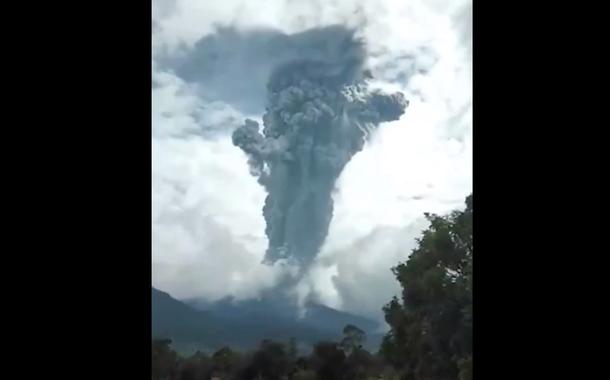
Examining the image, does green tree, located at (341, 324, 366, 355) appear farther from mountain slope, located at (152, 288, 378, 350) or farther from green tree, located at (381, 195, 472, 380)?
green tree, located at (381, 195, 472, 380)

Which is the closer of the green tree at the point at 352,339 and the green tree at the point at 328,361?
the green tree at the point at 328,361

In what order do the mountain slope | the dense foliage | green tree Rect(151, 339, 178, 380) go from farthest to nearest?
1. the mountain slope
2. the dense foliage
3. green tree Rect(151, 339, 178, 380)

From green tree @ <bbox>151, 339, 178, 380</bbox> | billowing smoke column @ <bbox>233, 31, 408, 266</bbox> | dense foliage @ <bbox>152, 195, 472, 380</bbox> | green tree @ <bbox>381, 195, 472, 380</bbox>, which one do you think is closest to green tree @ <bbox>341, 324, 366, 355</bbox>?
dense foliage @ <bbox>152, 195, 472, 380</bbox>

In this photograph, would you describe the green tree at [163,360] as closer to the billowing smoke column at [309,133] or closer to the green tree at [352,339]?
the green tree at [352,339]

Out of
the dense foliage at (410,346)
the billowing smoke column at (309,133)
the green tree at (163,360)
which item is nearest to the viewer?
the green tree at (163,360)

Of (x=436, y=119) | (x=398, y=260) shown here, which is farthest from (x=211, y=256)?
(x=436, y=119)

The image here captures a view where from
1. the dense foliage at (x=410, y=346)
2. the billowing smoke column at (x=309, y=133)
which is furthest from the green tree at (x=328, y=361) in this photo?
the billowing smoke column at (x=309, y=133)

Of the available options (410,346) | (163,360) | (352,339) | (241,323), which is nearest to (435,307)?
(410,346)
